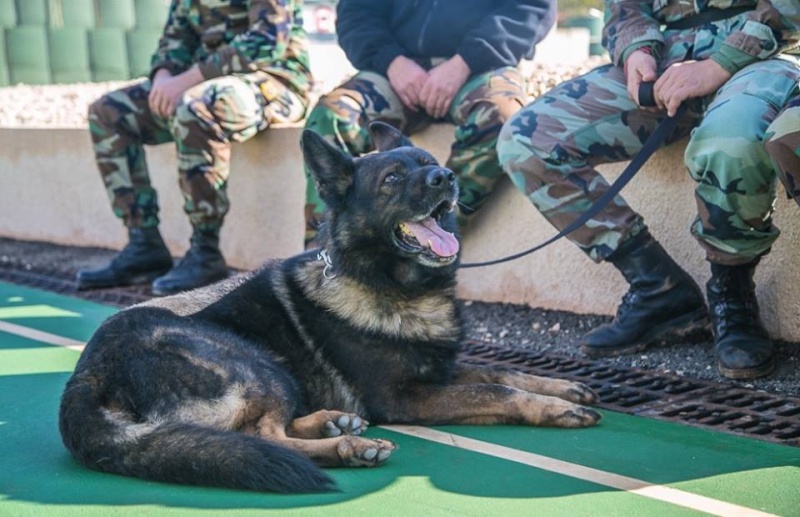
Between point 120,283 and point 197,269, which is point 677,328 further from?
point 120,283

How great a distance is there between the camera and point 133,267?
666cm

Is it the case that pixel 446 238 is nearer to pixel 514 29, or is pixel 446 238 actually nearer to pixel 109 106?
pixel 514 29

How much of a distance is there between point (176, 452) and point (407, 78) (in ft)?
9.49

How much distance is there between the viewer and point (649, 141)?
4207 mm

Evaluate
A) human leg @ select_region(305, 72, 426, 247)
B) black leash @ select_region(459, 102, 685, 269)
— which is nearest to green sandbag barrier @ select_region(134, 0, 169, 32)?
human leg @ select_region(305, 72, 426, 247)

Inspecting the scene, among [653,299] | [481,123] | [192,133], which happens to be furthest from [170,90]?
[653,299]

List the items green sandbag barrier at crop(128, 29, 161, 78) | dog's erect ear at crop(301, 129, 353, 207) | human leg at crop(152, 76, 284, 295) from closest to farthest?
dog's erect ear at crop(301, 129, 353, 207)
human leg at crop(152, 76, 284, 295)
green sandbag barrier at crop(128, 29, 161, 78)

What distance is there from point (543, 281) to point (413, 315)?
5.88 feet

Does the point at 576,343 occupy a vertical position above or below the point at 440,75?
below

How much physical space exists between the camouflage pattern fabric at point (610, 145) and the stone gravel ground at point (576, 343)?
0.45 meters

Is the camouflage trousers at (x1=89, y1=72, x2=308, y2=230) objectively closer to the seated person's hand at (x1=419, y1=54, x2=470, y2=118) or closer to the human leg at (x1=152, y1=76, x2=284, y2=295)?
the human leg at (x1=152, y1=76, x2=284, y2=295)

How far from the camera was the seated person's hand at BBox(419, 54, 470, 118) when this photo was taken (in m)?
5.25

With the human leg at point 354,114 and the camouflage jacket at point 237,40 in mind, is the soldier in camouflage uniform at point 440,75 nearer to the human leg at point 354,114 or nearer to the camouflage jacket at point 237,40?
the human leg at point 354,114

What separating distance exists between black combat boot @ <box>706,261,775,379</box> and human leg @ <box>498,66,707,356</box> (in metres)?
0.30
